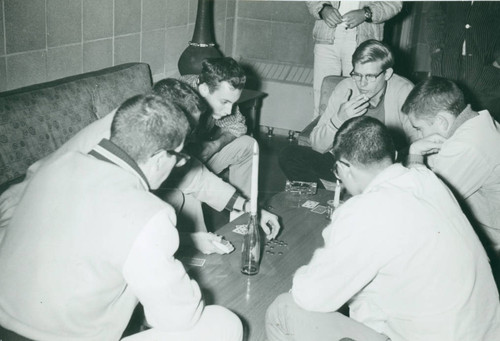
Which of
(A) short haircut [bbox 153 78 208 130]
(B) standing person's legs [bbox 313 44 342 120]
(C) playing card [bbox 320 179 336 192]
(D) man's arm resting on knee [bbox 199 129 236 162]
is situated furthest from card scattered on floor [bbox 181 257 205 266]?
(B) standing person's legs [bbox 313 44 342 120]

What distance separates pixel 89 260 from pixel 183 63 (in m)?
3.36

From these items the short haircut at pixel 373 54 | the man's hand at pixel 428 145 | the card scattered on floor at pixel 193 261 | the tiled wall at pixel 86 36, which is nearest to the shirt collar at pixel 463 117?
the man's hand at pixel 428 145

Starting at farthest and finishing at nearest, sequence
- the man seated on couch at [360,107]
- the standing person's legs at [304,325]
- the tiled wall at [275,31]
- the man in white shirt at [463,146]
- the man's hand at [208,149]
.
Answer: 1. the tiled wall at [275,31]
2. the man's hand at [208,149]
3. the man seated on couch at [360,107]
4. the man in white shirt at [463,146]
5. the standing person's legs at [304,325]

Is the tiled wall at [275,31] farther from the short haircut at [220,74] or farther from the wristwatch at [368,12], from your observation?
the short haircut at [220,74]

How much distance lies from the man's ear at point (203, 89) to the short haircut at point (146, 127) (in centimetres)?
164

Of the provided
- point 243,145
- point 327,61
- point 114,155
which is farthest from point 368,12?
point 114,155

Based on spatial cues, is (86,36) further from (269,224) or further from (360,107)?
(269,224)

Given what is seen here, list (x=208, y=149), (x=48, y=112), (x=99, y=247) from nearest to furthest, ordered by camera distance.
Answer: (x=99, y=247) < (x=48, y=112) < (x=208, y=149)

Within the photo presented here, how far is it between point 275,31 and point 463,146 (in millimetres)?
3616

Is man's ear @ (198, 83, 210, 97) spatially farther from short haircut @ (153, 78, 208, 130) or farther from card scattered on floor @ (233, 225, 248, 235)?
card scattered on floor @ (233, 225, 248, 235)

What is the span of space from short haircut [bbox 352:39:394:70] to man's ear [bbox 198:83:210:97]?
0.98 metres

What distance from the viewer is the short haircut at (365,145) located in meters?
1.82

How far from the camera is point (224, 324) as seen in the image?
1639mm

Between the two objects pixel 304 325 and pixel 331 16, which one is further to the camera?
pixel 331 16
